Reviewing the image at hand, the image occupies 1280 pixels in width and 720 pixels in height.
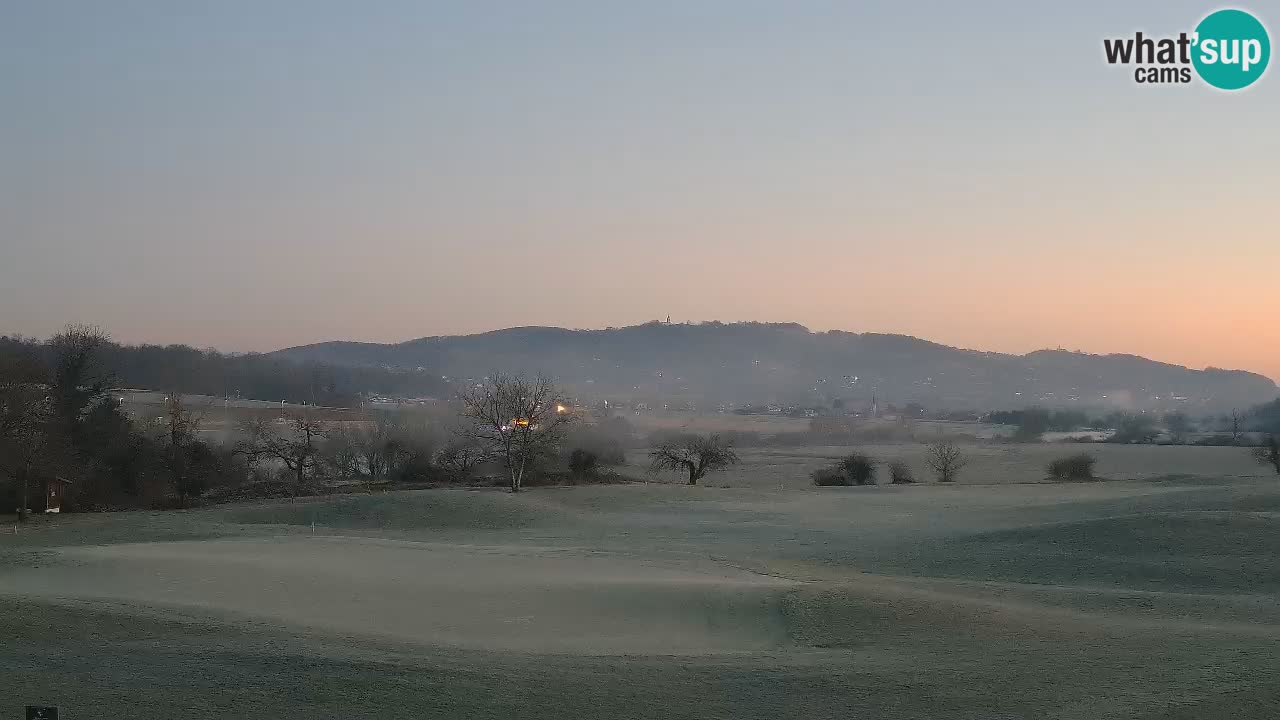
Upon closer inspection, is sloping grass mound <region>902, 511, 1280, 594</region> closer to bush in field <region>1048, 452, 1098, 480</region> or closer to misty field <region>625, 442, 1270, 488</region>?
misty field <region>625, 442, 1270, 488</region>

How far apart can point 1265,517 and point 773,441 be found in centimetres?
7026

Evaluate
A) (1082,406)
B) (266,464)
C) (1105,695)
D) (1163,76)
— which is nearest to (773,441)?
(266,464)

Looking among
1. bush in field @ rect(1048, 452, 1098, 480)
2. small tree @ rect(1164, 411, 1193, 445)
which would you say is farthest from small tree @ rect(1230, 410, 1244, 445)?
bush in field @ rect(1048, 452, 1098, 480)

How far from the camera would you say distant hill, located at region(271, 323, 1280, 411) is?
505ft

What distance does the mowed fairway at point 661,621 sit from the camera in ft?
35.5

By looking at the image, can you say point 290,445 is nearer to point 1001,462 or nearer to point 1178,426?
point 1001,462

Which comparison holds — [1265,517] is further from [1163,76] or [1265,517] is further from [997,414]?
[997,414]

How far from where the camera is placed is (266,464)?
6222 cm

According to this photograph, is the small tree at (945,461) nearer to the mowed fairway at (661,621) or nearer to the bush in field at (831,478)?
the bush in field at (831,478)

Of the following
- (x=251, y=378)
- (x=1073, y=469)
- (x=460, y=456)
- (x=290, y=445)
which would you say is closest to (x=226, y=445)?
(x=290, y=445)

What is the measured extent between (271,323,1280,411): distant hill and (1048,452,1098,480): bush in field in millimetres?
73289

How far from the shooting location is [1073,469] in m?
65.4

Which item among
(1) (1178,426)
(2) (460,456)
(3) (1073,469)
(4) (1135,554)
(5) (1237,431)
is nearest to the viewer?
(4) (1135,554)

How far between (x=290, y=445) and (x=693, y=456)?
24.7 m
